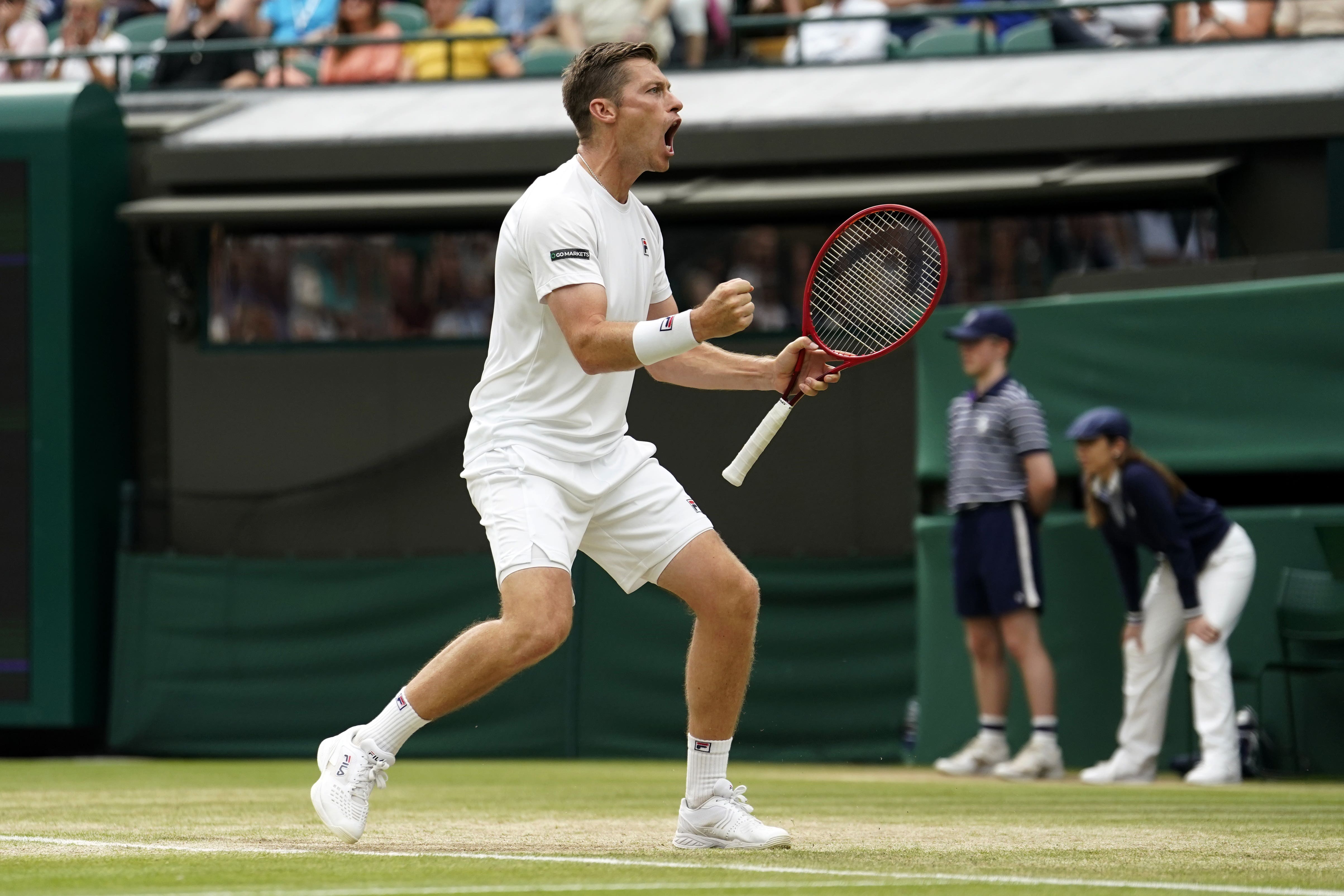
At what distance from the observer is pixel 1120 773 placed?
9219 millimetres

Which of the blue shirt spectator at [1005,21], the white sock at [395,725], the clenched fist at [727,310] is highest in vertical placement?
the blue shirt spectator at [1005,21]

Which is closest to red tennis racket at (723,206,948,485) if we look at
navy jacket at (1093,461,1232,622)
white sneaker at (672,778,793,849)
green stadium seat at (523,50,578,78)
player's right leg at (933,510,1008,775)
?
white sneaker at (672,778,793,849)

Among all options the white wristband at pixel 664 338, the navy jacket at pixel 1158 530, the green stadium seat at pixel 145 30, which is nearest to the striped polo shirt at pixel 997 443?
the navy jacket at pixel 1158 530

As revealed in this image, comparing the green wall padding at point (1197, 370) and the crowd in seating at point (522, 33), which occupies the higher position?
the crowd in seating at point (522, 33)

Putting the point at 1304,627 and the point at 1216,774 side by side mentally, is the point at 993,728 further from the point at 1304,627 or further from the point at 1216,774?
the point at 1304,627

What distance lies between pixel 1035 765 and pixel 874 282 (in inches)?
167

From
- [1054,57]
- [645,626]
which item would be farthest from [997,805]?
[1054,57]

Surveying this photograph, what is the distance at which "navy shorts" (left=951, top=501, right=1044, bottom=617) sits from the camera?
947 centimetres

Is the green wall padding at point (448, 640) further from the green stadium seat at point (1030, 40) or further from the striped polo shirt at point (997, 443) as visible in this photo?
the green stadium seat at point (1030, 40)

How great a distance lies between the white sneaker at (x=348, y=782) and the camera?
5031mm

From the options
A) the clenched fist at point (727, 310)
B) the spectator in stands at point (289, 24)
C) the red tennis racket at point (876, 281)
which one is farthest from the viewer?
the spectator in stands at point (289, 24)

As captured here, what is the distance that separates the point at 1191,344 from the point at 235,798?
5212 millimetres

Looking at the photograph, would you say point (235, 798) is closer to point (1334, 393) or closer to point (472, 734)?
point (472, 734)

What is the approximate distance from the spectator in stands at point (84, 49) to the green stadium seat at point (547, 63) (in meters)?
2.98
